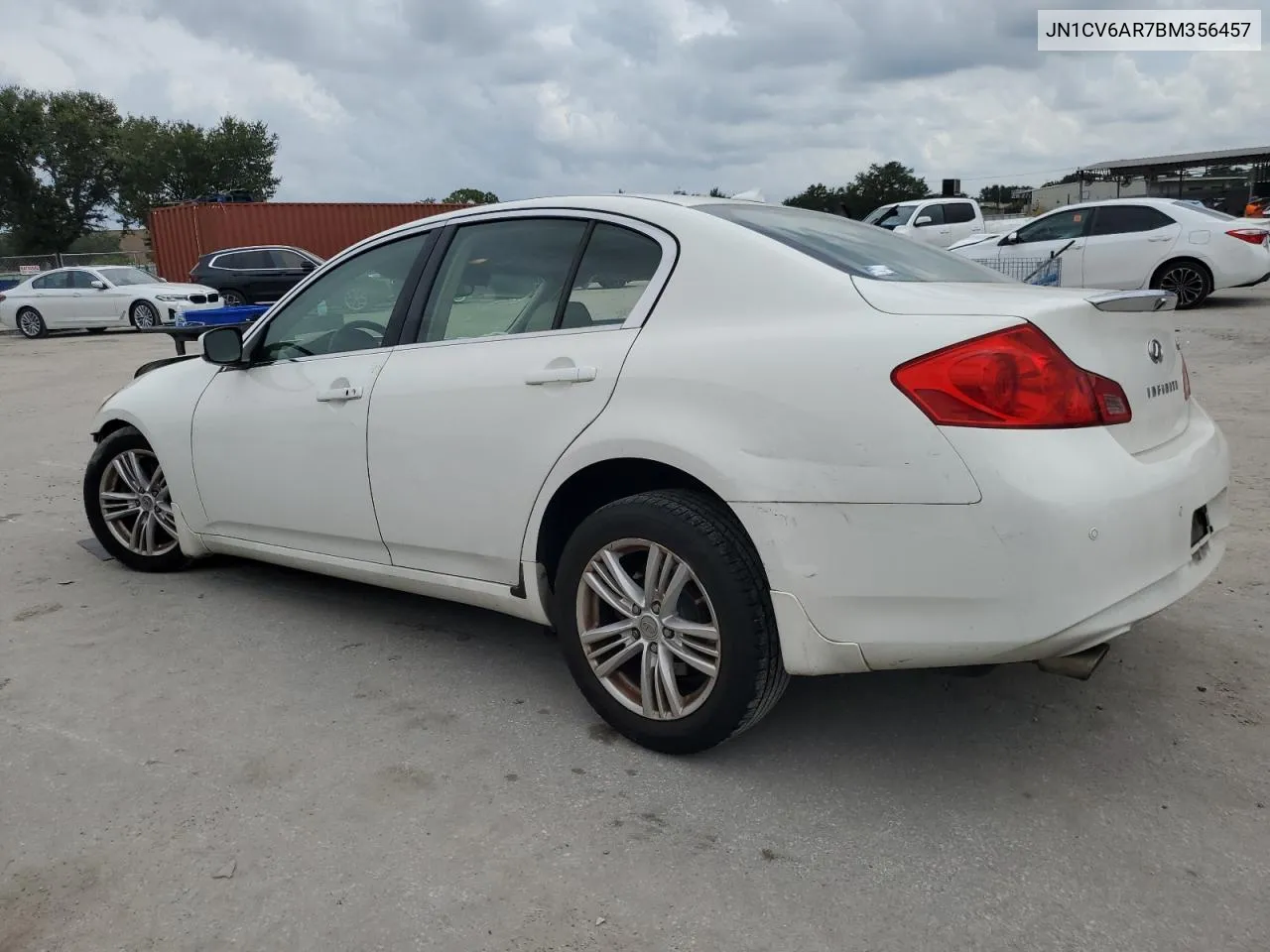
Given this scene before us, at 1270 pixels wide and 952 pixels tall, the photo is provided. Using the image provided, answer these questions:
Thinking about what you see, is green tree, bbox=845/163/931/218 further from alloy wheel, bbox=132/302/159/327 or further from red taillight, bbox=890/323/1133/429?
red taillight, bbox=890/323/1133/429

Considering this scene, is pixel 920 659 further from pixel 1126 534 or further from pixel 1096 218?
pixel 1096 218

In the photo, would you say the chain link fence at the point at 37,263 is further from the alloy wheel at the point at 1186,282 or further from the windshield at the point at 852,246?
the windshield at the point at 852,246

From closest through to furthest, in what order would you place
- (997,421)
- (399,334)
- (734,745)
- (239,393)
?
(997,421) < (734,745) < (399,334) < (239,393)

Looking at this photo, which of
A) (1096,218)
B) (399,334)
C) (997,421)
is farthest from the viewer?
(1096,218)

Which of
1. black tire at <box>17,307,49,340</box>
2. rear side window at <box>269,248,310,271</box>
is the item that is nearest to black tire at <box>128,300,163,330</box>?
black tire at <box>17,307,49,340</box>

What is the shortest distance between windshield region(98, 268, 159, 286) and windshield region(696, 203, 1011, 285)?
67.2 ft

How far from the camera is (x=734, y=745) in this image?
3.02 meters

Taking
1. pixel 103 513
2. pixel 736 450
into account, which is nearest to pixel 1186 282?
pixel 736 450

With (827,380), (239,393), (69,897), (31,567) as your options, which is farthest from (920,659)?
(31,567)

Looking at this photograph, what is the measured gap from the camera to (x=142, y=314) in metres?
20.4

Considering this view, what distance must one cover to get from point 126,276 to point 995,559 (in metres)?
22.1

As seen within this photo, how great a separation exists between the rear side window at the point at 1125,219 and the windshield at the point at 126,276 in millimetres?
17637

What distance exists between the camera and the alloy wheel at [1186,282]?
13867 millimetres

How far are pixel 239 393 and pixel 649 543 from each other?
2.19m
